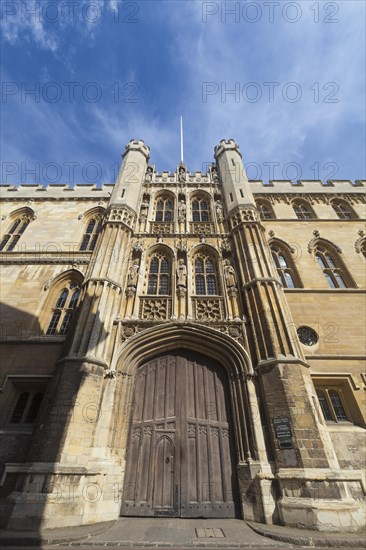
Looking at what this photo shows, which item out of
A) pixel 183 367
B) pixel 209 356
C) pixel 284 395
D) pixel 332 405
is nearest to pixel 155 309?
pixel 183 367

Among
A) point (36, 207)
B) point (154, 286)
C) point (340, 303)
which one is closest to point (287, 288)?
point (340, 303)

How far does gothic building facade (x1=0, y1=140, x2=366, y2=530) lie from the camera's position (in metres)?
6.19

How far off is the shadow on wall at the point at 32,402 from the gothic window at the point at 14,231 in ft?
15.4

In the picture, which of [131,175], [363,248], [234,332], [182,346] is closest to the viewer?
[234,332]

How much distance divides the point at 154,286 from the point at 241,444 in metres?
6.37

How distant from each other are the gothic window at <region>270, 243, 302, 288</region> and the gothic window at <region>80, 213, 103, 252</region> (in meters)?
9.07

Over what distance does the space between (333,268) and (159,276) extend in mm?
8135

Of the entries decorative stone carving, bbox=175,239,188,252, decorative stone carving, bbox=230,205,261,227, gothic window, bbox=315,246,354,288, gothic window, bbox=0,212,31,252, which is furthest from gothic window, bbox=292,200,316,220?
gothic window, bbox=0,212,31,252

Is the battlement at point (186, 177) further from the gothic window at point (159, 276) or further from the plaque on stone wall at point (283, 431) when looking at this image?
the plaque on stone wall at point (283, 431)

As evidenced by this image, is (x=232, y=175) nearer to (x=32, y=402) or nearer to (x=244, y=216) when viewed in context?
(x=244, y=216)

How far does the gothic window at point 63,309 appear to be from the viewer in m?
9.92

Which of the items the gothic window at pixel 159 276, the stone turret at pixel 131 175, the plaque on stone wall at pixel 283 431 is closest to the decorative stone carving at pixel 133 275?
the gothic window at pixel 159 276

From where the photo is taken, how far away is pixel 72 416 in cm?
668

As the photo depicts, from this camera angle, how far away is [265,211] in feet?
51.3
